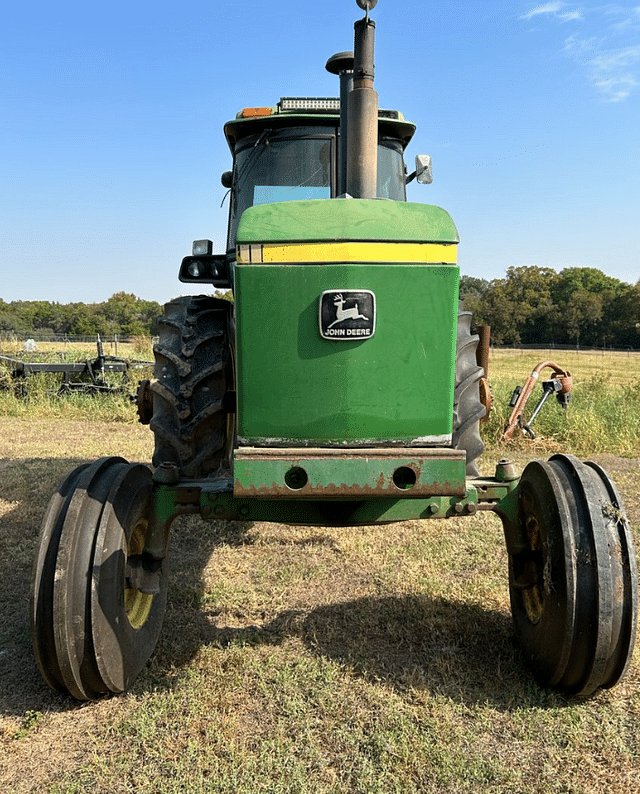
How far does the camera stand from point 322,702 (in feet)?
9.43

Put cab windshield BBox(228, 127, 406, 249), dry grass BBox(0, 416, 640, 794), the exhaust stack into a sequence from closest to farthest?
1. dry grass BBox(0, 416, 640, 794)
2. the exhaust stack
3. cab windshield BBox(228, 127, 406, 249)

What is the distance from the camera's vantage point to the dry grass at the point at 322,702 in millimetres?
2457

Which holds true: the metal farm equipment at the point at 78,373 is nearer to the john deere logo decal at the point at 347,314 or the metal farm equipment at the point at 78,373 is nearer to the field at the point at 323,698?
the field at the point at 323,698

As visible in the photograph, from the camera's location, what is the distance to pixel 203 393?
3682 millimetres

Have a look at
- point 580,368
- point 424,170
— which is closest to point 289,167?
point 424,170

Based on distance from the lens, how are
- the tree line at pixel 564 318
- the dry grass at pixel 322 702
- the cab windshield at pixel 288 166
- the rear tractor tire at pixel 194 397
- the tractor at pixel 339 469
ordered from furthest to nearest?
1. the tree line at pixel 564 318
2. the cab windshield at pixel 288 166
3. the rear tractor tire at pixel 194 397
4. the tractor at pixel 339 469
5. the dry grass at pixel 322 702

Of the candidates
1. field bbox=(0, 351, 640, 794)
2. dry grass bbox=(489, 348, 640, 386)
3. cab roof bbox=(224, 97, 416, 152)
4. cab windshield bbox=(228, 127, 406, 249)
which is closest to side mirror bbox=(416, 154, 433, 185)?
cab roof bbox=(224, 97, 416, 152)

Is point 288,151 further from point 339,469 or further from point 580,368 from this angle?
point 580,368

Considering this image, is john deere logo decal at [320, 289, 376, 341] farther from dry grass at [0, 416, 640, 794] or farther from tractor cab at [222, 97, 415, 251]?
tractor cab at [222, 97, 415, 251]

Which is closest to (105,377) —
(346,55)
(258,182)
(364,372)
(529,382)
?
(529,382)

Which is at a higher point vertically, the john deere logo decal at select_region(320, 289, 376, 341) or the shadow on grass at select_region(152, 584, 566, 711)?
the john deere logo decal at select_region(320, 289, 376, 341)

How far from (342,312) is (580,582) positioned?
145 centimetres

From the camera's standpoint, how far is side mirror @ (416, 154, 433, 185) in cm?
500

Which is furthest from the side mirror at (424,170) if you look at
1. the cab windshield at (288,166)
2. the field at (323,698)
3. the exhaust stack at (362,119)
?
the field at (323,698)
